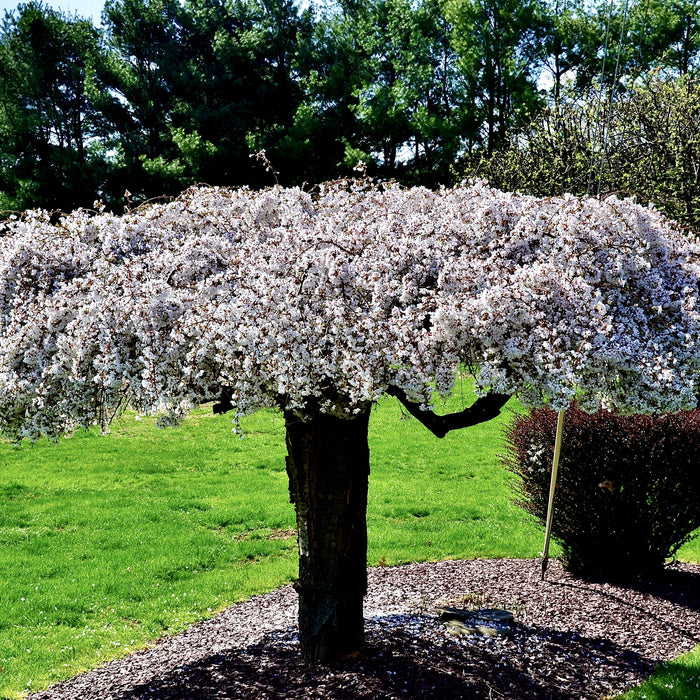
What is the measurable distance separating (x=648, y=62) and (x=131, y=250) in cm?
2747

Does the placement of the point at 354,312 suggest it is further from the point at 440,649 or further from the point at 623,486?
the point at 623,486

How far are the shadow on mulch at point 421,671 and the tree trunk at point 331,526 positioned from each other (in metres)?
0.24

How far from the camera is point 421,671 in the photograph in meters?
5.20

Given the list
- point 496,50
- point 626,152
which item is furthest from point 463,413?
point 496,50

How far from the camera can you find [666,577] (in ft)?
24.7

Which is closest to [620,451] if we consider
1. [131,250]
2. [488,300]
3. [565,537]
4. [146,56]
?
[565,537]

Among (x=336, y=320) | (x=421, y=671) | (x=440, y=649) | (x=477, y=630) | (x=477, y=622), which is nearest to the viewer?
(x=336, y=320)

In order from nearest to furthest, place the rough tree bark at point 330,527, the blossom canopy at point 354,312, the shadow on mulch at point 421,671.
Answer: the blossom canopy at point 354,312 < the shadow on mulch at point 421,671 < the rough tree bark at point 330,527

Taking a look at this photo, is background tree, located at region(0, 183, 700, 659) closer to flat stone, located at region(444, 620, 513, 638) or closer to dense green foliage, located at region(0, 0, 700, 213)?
flat stone, located at region(444, 620, 513, 638)

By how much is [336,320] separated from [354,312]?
152 millimetres

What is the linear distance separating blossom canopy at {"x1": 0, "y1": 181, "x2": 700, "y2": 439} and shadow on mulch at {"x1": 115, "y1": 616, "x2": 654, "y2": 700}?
2.00 metres

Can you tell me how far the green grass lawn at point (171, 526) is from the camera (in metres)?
7.16

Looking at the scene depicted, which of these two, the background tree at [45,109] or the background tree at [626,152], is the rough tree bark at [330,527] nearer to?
the background tree at [626,152]

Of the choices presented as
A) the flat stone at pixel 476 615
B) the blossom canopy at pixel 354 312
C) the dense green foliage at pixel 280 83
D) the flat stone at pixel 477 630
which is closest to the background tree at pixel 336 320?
the blossom canopy at pixel 354 312
